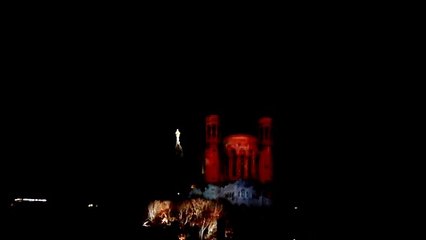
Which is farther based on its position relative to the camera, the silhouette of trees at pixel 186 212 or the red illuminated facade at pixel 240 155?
the red illuminated facade at pixel 240 155

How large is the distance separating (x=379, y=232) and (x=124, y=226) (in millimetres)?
10965

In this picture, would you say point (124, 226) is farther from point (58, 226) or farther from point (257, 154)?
point (257, 154)

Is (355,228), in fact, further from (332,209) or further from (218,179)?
(218,179)

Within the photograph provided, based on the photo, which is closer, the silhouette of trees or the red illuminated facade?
the silhouette of trees

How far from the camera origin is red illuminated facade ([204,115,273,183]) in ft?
117

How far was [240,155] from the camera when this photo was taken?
1422 inches

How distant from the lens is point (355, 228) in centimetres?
2267

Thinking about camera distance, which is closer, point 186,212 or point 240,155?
point 186,212

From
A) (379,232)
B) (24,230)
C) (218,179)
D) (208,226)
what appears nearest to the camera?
(24,230)

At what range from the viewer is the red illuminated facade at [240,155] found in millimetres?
35719

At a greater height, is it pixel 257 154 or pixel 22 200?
pixel 257 154

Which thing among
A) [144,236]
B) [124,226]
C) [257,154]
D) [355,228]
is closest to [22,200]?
[124,226]

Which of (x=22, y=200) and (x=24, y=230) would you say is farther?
(x=22, y=200)

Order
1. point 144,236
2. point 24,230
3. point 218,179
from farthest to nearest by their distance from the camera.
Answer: point 218,179 → point 144,236 → point 24,230
